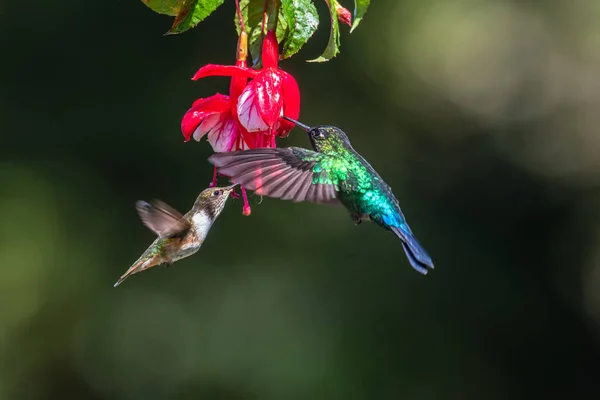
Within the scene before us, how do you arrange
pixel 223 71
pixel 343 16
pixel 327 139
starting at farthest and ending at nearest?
pixel 327 139
pixel 343 16
pixel 223 71

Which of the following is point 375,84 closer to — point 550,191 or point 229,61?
point 229,61

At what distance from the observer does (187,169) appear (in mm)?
4129

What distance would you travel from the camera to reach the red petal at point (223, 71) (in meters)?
1.21

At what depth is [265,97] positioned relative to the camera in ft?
4.07

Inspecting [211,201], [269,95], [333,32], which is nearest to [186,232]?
[211,201]

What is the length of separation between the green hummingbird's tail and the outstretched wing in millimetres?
160

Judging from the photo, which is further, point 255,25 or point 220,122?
point 255,25

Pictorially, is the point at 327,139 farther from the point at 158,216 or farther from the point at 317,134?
the point at 158,216

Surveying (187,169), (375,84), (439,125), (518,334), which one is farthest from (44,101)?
(518,334)

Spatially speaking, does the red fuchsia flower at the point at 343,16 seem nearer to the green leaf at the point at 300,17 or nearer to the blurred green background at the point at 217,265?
the green leaf at the point at 300,17

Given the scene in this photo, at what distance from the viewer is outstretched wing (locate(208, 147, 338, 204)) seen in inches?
45.1

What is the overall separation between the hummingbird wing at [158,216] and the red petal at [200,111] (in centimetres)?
17

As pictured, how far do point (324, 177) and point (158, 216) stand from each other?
1.03ft

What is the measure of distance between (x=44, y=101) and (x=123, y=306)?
120 centimetres
